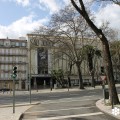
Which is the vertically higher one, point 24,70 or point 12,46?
point 12,46

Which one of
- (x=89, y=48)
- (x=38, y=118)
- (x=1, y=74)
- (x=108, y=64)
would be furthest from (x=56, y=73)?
(x=38, y=118)

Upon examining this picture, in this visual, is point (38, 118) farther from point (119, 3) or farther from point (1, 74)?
point (1, 74)

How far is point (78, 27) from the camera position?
67000 millimetres

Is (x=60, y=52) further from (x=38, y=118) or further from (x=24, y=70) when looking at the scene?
(x=24, y=70)

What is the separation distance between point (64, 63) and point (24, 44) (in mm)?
16095

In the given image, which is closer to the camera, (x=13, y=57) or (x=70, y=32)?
(x=70, y=32)

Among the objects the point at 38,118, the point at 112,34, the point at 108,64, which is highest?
the point at 112,34

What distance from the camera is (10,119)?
1916 cm

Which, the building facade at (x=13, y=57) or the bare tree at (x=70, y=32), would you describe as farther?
the building facade at (x=13, y=57)

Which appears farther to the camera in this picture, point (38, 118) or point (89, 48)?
point (89, 48)

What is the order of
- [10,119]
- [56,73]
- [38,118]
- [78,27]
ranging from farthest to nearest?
[56,73]
[78,27]
[38,118]
[10,119]

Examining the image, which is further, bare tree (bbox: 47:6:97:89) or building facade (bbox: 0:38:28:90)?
building facade (bbox: 0:38:28:90)

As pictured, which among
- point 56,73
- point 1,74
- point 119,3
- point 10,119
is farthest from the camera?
point 1,74

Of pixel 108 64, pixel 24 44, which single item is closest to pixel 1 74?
pixel 24 44
